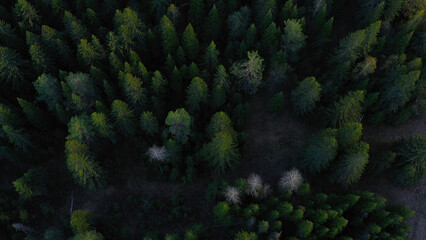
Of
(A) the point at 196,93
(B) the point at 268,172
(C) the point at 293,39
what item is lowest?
(B) the point at 268,172

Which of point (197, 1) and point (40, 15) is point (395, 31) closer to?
point (197, 1)

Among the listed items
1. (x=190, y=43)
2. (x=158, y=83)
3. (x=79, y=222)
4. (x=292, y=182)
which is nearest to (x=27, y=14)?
(x=158, y=83)

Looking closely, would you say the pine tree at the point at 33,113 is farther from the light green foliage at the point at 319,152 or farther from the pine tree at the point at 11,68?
the light green foliage at the point at 319,152

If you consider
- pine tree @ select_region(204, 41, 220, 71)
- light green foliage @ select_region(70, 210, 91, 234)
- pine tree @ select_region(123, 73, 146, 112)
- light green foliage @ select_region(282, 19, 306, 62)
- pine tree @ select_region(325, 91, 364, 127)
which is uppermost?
light green foliage @ select_region(282, 19, 306, 62)

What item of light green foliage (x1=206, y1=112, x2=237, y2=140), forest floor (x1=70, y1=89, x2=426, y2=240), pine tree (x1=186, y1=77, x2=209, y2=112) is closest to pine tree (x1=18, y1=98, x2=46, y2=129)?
forest floor (x1=70, y1=89, x2=426, y2=240)

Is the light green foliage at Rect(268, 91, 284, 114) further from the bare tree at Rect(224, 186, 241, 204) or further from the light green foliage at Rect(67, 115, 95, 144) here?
the light green foliage at Rect(67, 115, 95, 144)

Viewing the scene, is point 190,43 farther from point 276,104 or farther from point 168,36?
point 276,104
